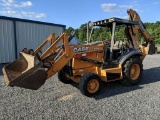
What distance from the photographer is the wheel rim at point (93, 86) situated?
6.00m

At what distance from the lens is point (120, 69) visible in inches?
271

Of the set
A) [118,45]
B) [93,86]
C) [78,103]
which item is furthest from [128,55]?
[78,103]

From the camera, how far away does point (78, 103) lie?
18.1 feet

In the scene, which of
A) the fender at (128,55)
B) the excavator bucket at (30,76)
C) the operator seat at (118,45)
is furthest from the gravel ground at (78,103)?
the operator seat at (118,45)

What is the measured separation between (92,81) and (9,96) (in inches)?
95.2

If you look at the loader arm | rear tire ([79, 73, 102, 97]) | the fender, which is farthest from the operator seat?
rear tire ([79, 73, 102, 97])

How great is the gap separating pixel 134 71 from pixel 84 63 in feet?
6.62

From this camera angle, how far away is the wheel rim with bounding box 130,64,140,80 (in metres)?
7.36

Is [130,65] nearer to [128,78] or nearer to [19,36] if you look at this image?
[128,78]

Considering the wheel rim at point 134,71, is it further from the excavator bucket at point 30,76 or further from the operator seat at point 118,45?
the excavator bucket at point 30,76

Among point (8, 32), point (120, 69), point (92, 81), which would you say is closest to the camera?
point (92, 81)

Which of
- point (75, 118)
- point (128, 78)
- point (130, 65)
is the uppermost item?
point (130, 65)

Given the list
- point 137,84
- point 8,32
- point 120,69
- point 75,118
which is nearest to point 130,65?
point 120,69

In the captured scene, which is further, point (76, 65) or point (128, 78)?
point (128, 78)
